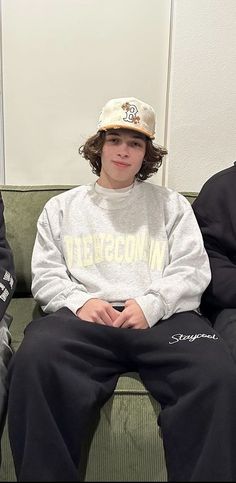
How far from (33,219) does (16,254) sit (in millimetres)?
125

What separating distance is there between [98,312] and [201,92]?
1.04 m

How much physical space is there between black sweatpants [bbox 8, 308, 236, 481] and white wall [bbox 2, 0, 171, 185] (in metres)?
0.95

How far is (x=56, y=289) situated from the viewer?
57.5 inches

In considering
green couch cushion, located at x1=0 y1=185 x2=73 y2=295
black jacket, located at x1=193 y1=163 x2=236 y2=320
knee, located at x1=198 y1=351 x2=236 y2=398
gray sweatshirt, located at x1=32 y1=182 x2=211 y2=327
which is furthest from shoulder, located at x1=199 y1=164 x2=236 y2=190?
knee, located at x1=198 y1=351 x2=236 y2=398

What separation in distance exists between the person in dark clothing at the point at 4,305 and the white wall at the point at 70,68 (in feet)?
1.94

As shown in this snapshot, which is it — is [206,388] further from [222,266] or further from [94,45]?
[94,45]

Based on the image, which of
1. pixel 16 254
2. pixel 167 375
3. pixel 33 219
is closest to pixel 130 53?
pixel 33 219

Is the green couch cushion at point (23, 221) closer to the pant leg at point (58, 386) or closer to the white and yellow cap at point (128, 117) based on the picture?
the white and yellow cap at point (128, 117)

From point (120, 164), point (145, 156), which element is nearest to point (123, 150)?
point (120, 164)

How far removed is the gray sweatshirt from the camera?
146cm

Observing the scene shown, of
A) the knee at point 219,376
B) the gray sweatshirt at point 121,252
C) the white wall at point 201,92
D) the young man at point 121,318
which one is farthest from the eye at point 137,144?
the knee at point 219,376

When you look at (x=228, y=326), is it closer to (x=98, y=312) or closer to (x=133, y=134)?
(x=98, y=312)

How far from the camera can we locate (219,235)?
1.67m

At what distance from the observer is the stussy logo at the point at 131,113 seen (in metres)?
1.55
